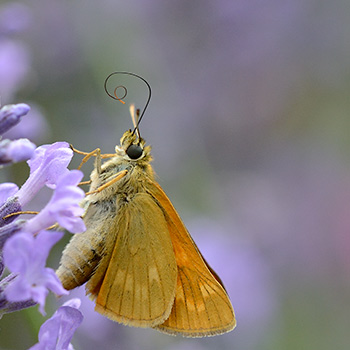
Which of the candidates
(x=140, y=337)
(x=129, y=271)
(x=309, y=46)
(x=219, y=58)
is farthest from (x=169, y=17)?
(x=129, y=271)

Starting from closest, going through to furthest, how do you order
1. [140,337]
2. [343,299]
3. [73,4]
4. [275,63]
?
[140,337]
[73,4]
[343,299]
[275,63]

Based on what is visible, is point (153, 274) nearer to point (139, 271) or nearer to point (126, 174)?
point (139, 271)

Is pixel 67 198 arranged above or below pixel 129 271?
above

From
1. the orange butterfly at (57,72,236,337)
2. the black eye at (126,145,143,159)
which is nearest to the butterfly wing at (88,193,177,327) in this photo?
the orange butterfly at (57,72,236,337)

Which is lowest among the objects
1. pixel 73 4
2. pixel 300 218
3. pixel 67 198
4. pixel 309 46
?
pixel 300 218

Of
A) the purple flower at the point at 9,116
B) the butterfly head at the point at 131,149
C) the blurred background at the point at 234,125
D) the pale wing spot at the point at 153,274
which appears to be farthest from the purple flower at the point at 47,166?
the blurred background at the point at 234,125

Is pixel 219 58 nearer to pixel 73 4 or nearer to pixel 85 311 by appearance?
pixel 73 4

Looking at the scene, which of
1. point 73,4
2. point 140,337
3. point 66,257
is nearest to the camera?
point 66,257
